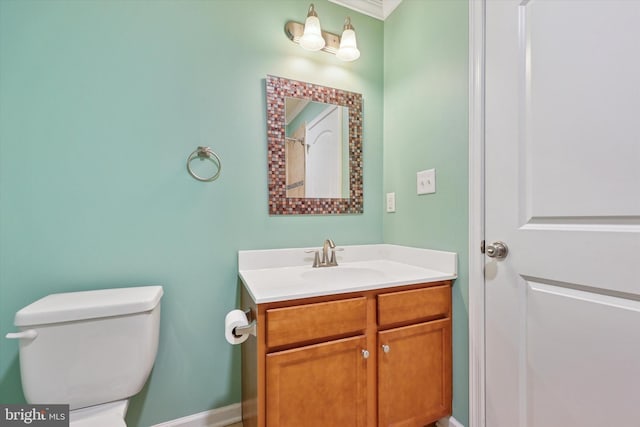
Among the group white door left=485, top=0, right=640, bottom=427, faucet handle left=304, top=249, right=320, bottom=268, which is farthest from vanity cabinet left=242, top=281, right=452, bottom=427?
faucet handle left=304, top=249, right=320, bottom=268

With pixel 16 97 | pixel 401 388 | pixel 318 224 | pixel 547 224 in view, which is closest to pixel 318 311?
pixel 401 388

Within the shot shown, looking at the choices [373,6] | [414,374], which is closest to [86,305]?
[414,374]

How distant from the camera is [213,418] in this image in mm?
1361

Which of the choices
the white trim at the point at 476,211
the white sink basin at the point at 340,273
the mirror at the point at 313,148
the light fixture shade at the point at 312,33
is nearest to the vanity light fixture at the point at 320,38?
the light fixture shade at the point at 312,33

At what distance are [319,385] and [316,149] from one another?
1.16 metres

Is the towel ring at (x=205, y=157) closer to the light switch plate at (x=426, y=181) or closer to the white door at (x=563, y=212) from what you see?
the light switch plate at (x=426, y=181)

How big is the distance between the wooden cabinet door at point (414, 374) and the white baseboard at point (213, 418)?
744mm

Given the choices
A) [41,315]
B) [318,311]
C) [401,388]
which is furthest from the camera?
[401,388]

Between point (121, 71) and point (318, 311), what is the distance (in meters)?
1.35

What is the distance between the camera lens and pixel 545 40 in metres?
0.94

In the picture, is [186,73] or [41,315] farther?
[186,73]

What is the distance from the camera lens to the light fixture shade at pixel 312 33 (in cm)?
141

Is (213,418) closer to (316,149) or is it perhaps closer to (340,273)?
(340,273)

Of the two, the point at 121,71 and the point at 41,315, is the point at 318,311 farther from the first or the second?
the point at 121,71
